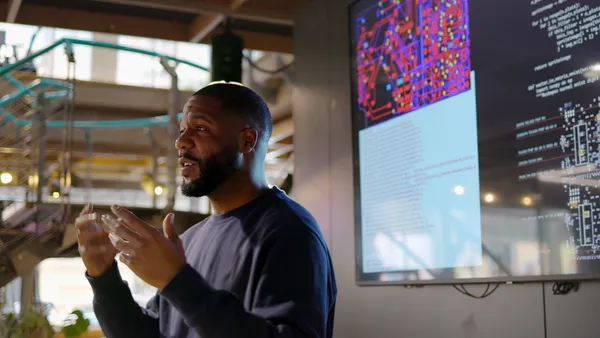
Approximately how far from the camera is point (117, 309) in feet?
4.88

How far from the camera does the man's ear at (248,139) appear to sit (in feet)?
4.89

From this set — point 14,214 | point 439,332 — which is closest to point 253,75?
point 14,214

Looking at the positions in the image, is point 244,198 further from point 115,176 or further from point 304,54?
point 115,176

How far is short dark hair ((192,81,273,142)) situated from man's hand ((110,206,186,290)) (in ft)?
1.14

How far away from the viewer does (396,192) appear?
3234 mm

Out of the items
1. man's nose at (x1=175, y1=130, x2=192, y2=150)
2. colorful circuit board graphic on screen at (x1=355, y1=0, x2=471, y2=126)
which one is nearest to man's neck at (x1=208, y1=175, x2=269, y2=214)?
man's nose at (x1=175, y1=130, x2=192, y2=150)

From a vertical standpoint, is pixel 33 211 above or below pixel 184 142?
above

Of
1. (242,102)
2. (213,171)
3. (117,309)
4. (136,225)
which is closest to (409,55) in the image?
(242,102)

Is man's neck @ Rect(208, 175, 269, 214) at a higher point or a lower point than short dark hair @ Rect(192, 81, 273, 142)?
lower

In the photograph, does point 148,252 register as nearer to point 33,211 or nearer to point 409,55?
point 409,55

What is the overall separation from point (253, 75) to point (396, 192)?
3979 mm

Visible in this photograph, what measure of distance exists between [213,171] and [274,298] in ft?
1.00

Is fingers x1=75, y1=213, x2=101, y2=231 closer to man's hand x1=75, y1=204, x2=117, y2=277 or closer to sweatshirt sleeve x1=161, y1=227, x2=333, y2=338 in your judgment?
man's hand x1=75, y1=204, x2=117, y2=277

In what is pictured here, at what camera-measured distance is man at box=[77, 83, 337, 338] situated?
3.96ft
